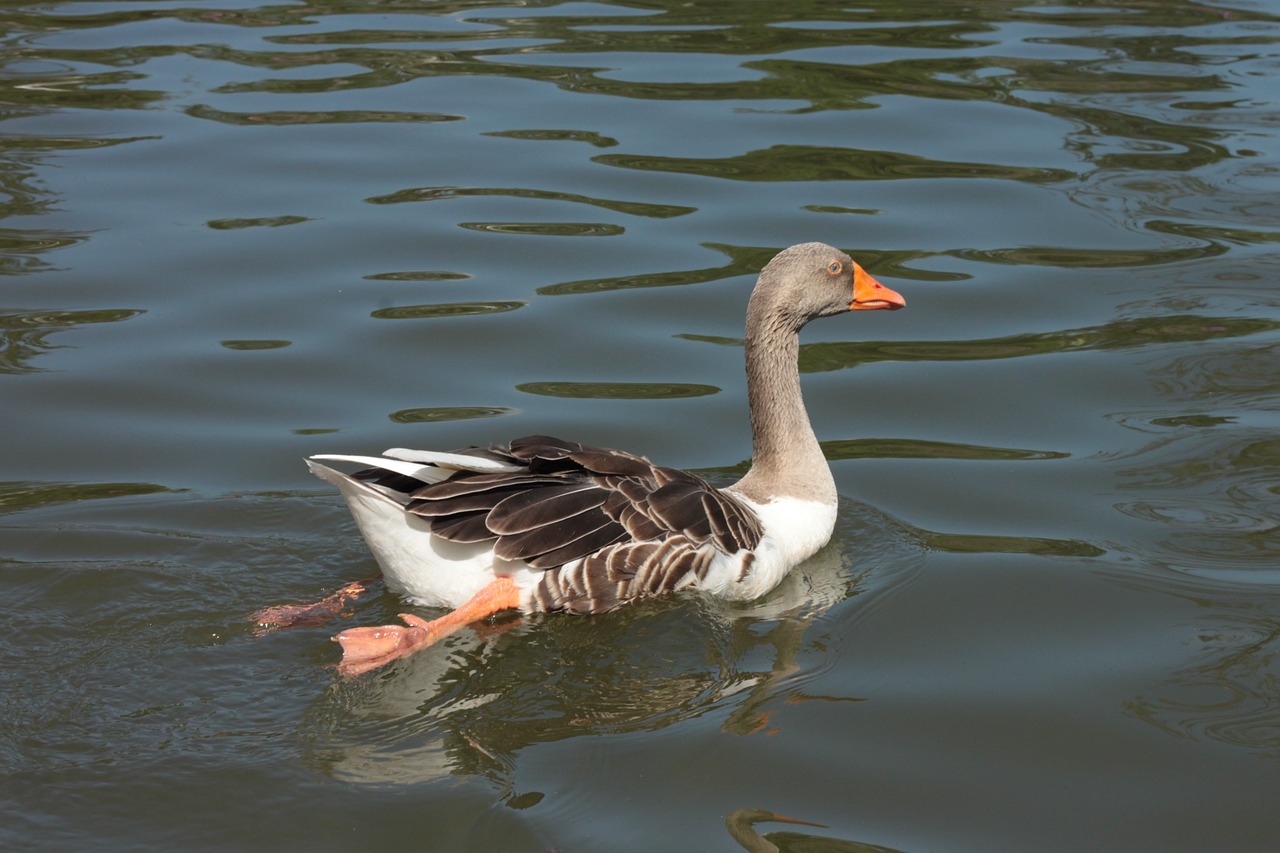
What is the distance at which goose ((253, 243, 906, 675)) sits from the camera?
21.3ft

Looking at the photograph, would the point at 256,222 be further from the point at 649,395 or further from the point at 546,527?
the point at 546,527

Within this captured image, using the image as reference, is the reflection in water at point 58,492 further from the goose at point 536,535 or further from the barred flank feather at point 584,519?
the barred flank feather at point 584,519

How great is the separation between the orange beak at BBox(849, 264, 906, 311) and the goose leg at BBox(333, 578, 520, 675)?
269cm

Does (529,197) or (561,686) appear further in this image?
(529,197)

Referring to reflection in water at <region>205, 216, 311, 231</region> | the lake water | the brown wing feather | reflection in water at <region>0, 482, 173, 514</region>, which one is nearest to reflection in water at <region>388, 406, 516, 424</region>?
the lake water

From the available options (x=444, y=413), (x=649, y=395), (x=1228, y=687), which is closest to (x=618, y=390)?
(x=649, y=395)

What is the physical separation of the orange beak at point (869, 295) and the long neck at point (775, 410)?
16.6 inches

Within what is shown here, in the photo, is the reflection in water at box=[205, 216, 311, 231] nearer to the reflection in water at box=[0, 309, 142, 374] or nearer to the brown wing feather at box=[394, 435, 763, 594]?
the reflection in water at box=[0, 309, 142, 374]

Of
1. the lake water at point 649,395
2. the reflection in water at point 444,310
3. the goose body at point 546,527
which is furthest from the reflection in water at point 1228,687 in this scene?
the reflection in water at point 444,310

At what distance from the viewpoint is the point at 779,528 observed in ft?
24.2

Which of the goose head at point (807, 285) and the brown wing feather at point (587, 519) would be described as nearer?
the brown wing feather at point (587, 519)

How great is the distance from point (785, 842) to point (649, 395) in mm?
4609

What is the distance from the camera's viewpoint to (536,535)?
662 cm

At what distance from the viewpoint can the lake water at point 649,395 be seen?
17.9ft
